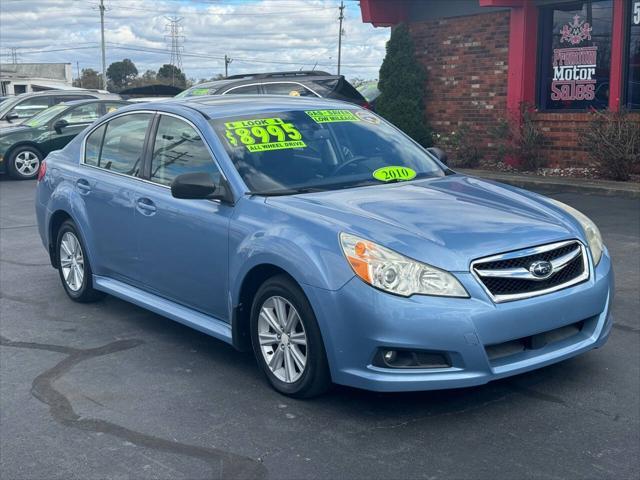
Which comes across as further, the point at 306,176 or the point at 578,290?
the point at 306,176

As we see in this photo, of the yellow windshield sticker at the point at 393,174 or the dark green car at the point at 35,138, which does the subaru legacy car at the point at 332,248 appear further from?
the dark green car at the point at 35,138

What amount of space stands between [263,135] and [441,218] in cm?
143

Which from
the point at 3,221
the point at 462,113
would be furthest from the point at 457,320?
the point at 462,113

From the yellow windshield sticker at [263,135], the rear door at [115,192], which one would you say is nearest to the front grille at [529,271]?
the yellow windshield sticker at [263,135]

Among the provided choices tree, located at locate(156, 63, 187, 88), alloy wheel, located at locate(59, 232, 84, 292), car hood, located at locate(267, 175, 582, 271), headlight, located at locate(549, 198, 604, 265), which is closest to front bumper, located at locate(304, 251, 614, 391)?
car hood, located at locate(267, 175, 582, 271)

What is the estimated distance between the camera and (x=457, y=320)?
4.08 m

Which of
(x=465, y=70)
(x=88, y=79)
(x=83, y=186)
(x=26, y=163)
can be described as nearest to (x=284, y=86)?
(x=465, y=70)

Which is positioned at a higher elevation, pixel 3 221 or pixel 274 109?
pixel 274 109

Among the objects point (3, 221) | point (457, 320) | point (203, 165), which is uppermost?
point (203, 165)

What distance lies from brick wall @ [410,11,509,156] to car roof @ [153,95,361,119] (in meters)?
10.2

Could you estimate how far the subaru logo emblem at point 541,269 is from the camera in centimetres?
432

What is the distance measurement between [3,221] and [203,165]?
281 inches

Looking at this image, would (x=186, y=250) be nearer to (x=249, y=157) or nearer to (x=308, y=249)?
(x=249, y=157)

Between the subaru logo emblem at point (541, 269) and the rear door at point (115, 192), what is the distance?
2784 mm
